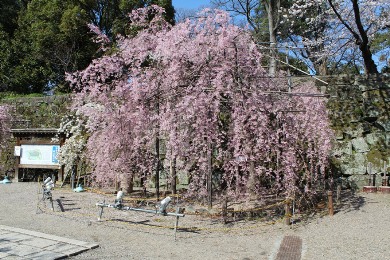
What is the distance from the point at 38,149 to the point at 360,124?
1102cm

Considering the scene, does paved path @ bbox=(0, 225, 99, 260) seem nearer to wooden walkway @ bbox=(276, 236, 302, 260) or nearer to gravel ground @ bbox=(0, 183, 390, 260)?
gravel ground @ bbox=(0, 183, 390, 260)

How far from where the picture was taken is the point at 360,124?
1074 cm

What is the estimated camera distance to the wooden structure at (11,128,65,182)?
13.1 metres

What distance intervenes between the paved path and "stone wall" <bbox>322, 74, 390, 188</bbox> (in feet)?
25.2

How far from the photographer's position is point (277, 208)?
339 inches

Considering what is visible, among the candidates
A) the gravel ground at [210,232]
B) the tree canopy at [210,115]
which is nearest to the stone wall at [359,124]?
the gravel ground at [210,232]

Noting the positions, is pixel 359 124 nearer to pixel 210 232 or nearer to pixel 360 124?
pixel 360 124

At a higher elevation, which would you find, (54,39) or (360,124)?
(54,39)

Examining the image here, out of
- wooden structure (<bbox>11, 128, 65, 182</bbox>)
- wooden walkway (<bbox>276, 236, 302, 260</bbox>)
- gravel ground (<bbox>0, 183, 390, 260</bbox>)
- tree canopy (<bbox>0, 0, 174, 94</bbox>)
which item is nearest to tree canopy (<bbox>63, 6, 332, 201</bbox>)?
gravel ground (<bbox>0, 183, 390, 260</bbox>)

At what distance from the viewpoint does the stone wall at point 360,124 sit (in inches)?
409

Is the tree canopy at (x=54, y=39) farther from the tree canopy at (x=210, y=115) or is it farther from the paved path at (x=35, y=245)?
the paved path at (x=35, y=245)

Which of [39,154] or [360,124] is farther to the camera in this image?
[39,154]

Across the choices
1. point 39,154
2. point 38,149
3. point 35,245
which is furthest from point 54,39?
point 35,245

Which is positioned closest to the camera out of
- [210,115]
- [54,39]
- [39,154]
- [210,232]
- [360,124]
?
[210,232]
